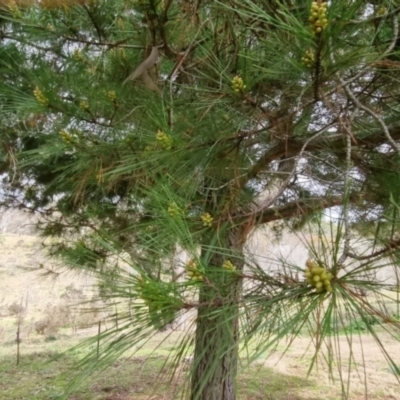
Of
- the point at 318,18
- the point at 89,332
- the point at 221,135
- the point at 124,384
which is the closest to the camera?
the point at 318,18

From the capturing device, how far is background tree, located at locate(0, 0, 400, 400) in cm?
62

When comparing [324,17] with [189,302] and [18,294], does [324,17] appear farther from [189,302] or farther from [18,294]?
[18,294]

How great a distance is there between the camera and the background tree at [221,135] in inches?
24.4

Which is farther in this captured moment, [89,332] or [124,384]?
[89,332]

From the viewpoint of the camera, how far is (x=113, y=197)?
7.59 ft

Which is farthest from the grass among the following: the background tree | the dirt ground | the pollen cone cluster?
the pollen cone cluster

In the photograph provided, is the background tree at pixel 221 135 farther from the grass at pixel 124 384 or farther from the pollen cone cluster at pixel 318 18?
the grass at pixel 124 384

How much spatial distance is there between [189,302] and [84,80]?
126 centimetres

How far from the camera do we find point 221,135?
3.61ft

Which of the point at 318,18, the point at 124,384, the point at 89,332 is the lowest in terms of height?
the point at 124,384

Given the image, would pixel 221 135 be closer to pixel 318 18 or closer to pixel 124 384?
pixel 318 18

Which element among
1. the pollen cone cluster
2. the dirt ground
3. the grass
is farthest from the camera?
the grass

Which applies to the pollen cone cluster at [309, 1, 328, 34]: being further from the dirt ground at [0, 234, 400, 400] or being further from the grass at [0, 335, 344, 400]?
the grass at [0, 335, 344, 400]

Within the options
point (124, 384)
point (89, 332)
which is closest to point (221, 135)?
point (124, 384)
